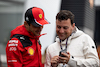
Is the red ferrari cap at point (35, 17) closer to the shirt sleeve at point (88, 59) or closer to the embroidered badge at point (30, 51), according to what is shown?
the embroidered badge at point (30, 51)

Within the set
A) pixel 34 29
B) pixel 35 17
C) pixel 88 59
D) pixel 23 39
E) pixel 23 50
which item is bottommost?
pixel 88 59

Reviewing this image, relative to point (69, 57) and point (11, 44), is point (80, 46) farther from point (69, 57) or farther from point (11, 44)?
point (11, 44)

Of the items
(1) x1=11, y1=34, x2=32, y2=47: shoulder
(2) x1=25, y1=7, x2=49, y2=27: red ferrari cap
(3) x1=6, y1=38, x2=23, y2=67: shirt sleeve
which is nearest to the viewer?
(3) x1=6, y1=38, x2=23, y2=67: shirt sleeve

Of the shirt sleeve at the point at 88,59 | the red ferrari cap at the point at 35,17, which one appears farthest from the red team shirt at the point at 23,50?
Result: the shirt sleeve at the point at 88,59

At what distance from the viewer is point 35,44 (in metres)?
3.94

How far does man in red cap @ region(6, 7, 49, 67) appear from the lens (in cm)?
358

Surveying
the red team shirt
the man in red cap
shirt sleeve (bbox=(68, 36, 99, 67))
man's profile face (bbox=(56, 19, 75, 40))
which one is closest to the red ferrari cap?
the man in red cap

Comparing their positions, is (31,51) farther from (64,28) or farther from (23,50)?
(64,28)

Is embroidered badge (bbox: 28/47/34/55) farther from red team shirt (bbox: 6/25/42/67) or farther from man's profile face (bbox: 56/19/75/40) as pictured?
man's profile face (bbox: 56/19/75/40)

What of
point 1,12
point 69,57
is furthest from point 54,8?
point 69,57

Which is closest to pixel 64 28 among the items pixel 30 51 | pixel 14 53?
pixel 30 51

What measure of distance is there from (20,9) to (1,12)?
42.8 inches

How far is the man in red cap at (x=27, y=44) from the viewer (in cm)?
358

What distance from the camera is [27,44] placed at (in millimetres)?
3736
